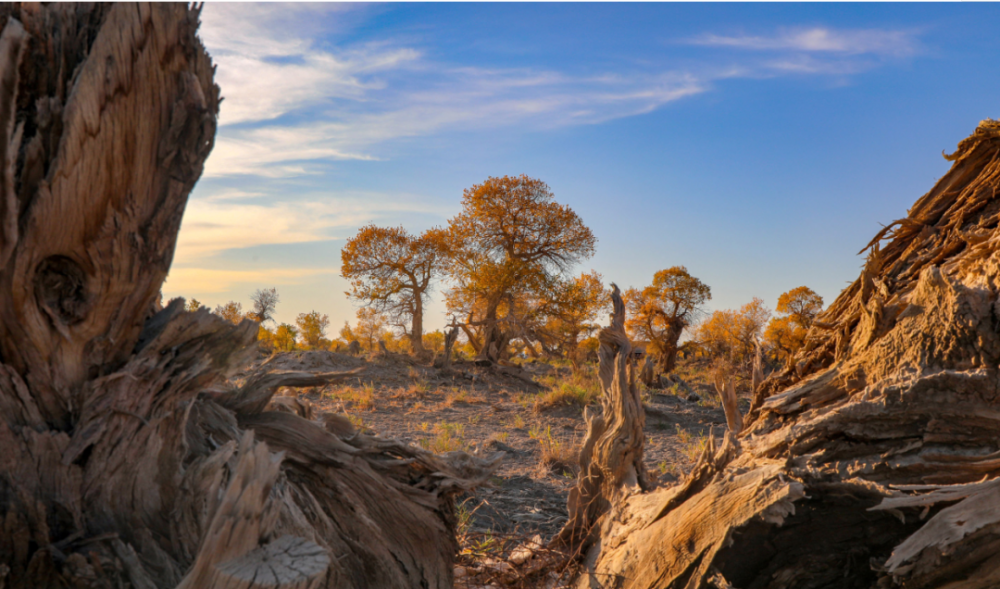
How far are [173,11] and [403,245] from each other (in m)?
25.8

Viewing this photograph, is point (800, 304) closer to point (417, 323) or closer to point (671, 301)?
point (671, 301)

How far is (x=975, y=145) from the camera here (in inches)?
112

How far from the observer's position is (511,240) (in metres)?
24.6

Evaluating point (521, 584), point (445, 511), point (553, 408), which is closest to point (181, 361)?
point (445, 511)

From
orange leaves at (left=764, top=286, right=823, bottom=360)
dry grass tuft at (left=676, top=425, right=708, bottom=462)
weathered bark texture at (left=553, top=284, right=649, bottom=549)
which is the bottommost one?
dry grass tuft at (left=676, top=425, right=708, bottom=462)

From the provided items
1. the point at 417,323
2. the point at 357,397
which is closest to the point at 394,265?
the point at 417,323

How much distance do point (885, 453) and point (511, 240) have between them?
2234 centimetres

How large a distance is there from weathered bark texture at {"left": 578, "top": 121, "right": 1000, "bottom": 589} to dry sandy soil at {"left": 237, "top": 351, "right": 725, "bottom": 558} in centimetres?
42

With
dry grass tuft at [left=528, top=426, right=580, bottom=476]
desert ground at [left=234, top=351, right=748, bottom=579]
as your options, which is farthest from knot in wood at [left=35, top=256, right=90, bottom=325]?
dry grass tuft at [left=528, top=426, right=580, bottom=476]

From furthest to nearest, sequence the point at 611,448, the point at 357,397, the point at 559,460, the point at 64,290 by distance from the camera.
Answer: the point at 357,397, the point at 559,460, the point at 611,448, the point at 64,290

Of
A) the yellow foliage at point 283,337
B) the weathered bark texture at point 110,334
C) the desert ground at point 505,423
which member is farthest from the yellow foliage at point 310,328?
the weathered bark texture at point 110,334

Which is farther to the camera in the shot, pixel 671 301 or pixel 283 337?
pixel 283 337

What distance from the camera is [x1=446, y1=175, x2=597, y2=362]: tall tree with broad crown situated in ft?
78.0

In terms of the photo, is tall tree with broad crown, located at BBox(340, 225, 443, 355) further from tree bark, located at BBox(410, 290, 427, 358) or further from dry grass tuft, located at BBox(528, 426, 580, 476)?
dry grass tuft, located at BBox(528, 426, 580, 476)
